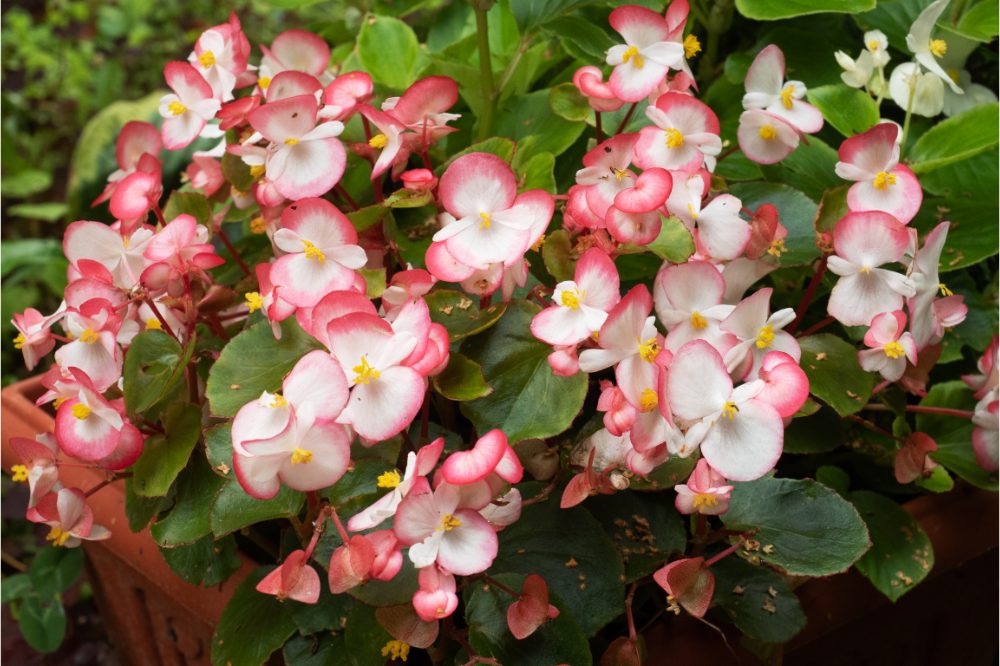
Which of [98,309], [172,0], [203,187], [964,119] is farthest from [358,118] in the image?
[172,0]

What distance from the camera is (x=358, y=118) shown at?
73 centimetres

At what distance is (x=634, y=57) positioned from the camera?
574 millimetres

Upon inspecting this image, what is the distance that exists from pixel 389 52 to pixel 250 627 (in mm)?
457

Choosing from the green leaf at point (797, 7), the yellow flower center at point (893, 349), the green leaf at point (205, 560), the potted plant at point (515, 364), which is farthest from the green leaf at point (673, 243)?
the green leaf at point (205, 560)

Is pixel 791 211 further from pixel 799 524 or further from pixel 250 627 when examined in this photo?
pixel 250 627

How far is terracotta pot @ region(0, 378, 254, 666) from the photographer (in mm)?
698

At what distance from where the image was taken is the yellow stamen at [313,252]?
52 centimetres

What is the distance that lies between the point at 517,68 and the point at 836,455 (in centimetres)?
37

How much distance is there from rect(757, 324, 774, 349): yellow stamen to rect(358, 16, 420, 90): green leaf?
0.40 m

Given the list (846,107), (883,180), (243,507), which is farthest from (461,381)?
(846,107)

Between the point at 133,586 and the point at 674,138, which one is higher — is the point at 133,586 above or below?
below

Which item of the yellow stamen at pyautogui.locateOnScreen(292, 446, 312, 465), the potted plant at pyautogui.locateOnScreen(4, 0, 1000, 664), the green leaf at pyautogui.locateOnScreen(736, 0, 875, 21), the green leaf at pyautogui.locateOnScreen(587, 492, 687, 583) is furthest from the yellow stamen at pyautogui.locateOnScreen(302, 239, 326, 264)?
the green leaf at pyautogui.locateOnScreen(736, 0, 875, 21)

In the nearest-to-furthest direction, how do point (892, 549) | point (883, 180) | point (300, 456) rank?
point (300, 456)
point (883, 180)
point (892, 549)

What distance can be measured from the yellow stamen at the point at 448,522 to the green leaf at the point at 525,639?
0.10 m
